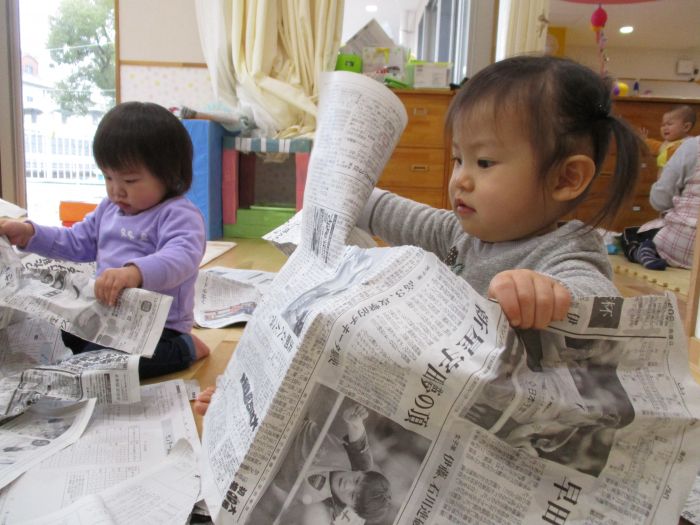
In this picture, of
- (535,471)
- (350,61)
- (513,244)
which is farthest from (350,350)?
(350,61)

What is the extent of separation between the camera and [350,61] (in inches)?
100

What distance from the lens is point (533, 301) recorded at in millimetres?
396

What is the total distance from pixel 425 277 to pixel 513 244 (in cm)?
24

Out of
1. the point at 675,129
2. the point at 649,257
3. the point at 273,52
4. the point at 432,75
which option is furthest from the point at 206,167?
the point at 675,129

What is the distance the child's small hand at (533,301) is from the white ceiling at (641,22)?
382cm

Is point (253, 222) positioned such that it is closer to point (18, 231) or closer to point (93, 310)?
point (18, 231)

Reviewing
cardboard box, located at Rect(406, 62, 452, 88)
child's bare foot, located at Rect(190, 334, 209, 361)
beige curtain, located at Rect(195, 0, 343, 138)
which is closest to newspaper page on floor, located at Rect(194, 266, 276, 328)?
child's bare foot, located at Rect(190, 334, 209, 361)

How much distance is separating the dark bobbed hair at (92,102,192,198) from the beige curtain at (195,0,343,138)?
147 cm

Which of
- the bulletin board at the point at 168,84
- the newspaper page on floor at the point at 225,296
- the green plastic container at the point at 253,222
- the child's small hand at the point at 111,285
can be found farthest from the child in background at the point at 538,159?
the bulletin board at the point at 168,84

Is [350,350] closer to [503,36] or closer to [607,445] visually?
[607,445]

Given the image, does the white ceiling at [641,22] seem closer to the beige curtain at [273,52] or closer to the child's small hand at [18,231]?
the beige curtain at [273,52]

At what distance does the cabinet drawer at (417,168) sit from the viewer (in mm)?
2475

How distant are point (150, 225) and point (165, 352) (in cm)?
21

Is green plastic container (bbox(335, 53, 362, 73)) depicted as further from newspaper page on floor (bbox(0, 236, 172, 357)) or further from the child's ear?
the child's ear
